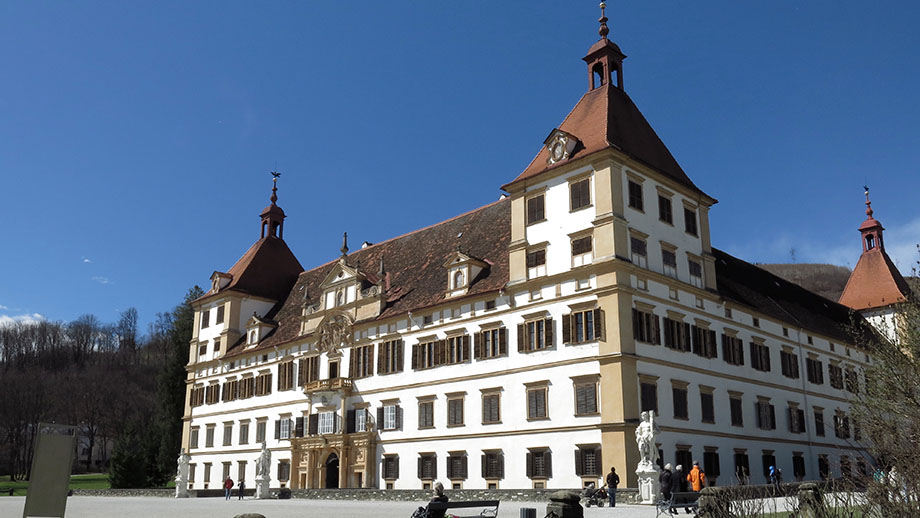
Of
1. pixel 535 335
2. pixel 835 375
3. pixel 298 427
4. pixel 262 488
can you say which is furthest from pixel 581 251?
pixel 262 488

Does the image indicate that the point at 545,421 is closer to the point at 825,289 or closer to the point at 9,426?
the point at 9,426

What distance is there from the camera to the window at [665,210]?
38719mm

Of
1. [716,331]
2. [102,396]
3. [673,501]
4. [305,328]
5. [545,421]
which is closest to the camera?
[673,501]

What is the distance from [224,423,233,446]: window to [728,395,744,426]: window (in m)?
32.8

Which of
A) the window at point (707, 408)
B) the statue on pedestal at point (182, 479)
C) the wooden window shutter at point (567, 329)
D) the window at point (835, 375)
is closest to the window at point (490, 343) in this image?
the wooden window shutter at point (567, 329)

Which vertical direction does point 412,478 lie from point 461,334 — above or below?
below

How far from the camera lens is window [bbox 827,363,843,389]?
4803cm

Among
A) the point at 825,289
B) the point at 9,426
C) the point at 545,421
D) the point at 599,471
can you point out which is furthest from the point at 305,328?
the point at 825,289

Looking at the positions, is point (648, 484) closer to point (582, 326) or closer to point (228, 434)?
point (582, 326)

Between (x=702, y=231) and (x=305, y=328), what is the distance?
24.0m

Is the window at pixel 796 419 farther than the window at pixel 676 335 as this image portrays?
Yes

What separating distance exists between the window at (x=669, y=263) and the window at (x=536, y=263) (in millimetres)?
5439

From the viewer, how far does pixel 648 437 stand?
29.9 metres

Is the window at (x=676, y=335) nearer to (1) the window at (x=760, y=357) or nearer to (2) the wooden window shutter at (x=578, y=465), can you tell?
(1) the window at (x=760, y=357)
